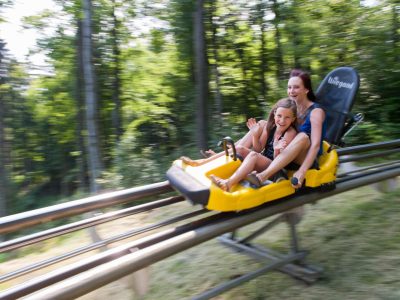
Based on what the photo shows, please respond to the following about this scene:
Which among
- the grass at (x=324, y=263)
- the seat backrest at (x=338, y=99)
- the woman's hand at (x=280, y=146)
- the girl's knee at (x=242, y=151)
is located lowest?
the grass at (x=324, y=263)

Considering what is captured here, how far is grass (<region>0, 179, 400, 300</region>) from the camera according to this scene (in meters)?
2.56

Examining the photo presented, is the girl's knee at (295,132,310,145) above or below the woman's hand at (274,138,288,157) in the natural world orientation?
above

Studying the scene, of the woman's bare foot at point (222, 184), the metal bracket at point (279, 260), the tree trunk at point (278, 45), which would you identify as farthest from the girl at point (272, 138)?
the tree trunk at point (278, 45)

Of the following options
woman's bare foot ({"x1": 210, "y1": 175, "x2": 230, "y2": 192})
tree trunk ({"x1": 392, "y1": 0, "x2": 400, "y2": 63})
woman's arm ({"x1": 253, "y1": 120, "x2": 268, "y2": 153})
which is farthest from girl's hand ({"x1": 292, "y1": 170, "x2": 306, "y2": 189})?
tree trunk ({"x1": 392, "y1": 0, "x2": 400, "y2": 63})

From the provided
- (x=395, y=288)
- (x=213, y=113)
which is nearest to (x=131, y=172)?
(x=213, y=113)

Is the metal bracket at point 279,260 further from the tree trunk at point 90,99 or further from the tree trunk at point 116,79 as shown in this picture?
the tree trunk at point 116,79

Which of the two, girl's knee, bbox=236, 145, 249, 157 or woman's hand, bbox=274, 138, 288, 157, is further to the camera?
girl's knee, bbox=236, 145, 249, 157

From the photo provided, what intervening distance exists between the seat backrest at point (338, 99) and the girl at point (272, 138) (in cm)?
62

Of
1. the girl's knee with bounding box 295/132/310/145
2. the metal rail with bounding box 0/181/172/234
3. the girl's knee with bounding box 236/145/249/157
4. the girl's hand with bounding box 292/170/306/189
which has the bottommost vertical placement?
the metal rail with bounding box 0/181/172/234

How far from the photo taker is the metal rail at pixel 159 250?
5.31ft

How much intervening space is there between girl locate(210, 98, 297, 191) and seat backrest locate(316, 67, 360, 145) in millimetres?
621

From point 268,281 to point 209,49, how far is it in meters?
9.93

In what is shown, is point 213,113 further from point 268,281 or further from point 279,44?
point 268,281

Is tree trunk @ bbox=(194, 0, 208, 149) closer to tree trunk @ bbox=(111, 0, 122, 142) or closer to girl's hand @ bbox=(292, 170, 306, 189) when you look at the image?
tree trunk @ bbox=(111, 0, 122, 142)
